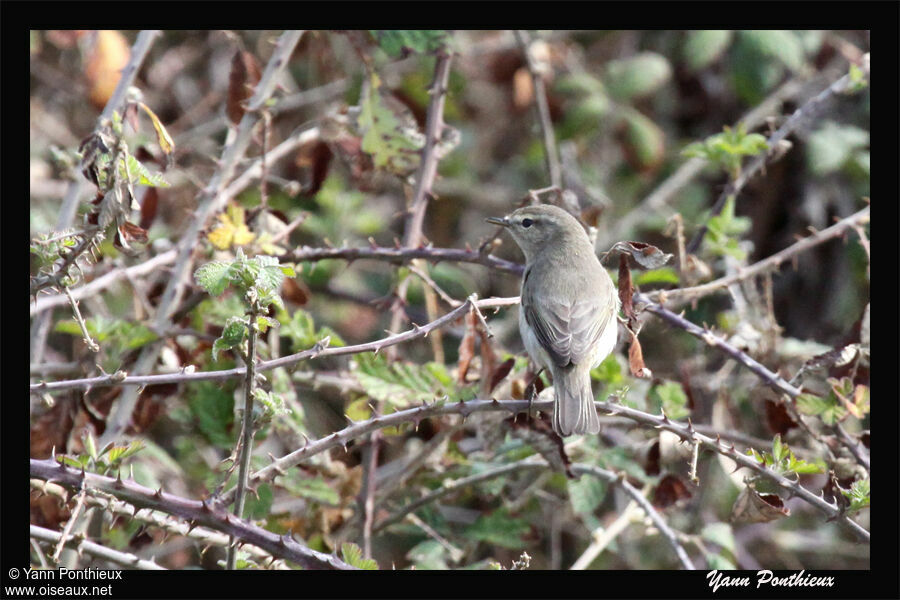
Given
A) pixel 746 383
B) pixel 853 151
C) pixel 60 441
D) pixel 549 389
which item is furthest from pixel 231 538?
pixel 853 151

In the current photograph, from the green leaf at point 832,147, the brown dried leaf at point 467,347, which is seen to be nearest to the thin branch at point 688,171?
the green leaf at point 832,147

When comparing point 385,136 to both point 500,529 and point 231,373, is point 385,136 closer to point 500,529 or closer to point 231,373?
point 231,373

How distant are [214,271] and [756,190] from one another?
4.53 m

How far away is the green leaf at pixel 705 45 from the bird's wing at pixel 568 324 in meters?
2.26

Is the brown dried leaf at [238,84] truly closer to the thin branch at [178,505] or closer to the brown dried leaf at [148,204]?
the brown dried leaf at [148,204]

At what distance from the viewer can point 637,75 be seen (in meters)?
5.82

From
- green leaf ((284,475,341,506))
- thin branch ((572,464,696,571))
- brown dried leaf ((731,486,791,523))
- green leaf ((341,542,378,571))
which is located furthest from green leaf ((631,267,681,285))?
green leaf ((341,542,378,571))

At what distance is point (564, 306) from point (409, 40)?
1.36 m

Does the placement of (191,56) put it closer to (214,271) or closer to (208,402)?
(208,402)

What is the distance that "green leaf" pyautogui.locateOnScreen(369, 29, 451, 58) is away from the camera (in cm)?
392

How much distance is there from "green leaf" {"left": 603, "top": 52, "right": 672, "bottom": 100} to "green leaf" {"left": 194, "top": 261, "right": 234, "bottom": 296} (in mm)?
3956

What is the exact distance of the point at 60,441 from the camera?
356 centimetres

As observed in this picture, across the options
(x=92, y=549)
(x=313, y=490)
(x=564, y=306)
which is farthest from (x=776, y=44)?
(x=92, y=549)

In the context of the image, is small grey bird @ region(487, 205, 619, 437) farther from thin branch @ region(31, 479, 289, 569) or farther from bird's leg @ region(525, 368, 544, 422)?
thin branch @ region(31, 479, 289, 569)
